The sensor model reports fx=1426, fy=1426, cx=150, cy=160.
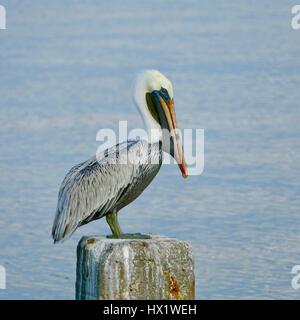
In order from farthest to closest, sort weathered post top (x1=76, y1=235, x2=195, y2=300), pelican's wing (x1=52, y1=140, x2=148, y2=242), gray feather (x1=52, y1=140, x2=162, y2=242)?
gray feather (x1=52, y1=140, x2=162, y2=242)
pelican's wing (x1=52, y1=140, x2=148, y2=242)
weathered post top (x1=76, y1=235, x2=195, y2=300)

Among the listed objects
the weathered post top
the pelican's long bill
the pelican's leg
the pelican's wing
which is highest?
the pelican's long bill

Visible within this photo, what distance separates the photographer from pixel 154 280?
8.10 m

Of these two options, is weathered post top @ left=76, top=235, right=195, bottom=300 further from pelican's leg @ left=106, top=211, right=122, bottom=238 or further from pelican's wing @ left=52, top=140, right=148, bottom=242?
pelican's wing @ left=52, top=140, right=148, bottom=242

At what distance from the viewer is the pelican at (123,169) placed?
941 centimetres

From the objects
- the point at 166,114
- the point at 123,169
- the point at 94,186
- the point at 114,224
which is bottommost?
the point at 114,224

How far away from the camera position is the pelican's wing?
30.6 ft

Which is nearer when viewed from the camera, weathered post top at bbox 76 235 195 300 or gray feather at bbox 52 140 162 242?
weathered post top at bbox 76 235 195 300

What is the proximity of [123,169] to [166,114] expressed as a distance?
Result: 0.50 meters

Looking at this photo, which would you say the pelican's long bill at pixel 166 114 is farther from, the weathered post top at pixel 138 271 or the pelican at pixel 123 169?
the weathered post top at pixel 138 271

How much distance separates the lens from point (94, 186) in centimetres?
959

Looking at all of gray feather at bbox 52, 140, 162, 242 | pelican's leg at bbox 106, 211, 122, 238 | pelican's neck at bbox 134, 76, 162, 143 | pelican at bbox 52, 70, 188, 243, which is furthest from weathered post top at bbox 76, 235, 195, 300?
pelican's neck at bbox 134, 76, 162, 143

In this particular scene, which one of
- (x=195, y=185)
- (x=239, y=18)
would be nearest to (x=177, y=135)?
(x=195, y=185)

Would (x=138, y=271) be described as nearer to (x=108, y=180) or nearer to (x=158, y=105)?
(x=108, y=180)

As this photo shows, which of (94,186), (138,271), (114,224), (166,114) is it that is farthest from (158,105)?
(138,271)
